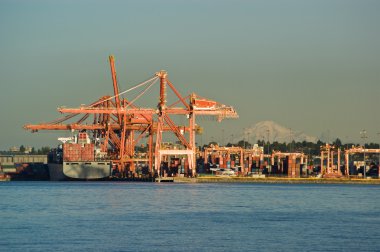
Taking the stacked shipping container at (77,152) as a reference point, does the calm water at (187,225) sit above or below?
below

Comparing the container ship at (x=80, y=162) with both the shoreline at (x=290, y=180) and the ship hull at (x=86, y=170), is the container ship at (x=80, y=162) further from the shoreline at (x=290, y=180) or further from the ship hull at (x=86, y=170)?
the shoreline at (x=290, y=180)

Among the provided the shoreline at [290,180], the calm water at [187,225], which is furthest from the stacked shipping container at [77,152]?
the calm water at [187,225]

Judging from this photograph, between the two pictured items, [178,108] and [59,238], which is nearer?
[59,238]

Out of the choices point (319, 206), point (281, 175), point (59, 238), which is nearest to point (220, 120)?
point (281, 175)

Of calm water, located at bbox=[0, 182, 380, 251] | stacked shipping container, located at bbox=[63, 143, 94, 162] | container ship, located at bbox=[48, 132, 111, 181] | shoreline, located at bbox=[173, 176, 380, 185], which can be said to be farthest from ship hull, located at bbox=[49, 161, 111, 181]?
calm water, located at bbox=[0, 182, 380, 251]

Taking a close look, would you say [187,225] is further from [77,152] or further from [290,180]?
[77,152]

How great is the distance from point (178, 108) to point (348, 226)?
91923 mm

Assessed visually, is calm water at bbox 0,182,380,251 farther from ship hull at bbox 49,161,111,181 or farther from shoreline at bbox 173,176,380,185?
ship hull at bbox 49,161,111,181

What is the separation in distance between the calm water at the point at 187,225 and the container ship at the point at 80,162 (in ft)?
270

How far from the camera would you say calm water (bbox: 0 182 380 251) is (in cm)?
5284

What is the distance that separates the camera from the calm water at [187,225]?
52844mm

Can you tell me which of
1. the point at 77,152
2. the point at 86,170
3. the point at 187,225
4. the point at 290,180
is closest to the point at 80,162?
the point at 86,170

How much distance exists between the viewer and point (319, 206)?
9000cm

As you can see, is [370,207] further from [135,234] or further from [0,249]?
[0,249]
